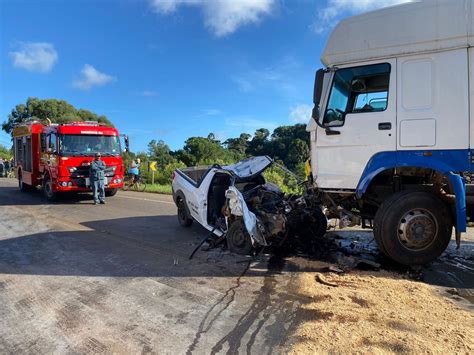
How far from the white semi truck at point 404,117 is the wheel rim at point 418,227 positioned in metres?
0.01

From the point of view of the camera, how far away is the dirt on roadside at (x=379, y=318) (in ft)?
10.1

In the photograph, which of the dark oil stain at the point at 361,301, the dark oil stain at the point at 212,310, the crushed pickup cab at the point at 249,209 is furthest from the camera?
the crushed pickup cab at the point at 249,209

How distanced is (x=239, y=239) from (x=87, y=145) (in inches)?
361

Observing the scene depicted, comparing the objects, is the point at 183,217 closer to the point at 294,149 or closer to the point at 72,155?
the point at 72,155

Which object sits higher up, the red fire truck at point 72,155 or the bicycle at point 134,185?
the red fire truck at point 72,155

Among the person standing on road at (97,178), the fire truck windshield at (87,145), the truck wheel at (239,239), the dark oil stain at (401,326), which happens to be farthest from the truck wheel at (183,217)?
the fire truck windshield at (87,145)

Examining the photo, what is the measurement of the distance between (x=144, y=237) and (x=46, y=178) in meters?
8.32

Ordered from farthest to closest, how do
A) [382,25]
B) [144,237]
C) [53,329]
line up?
[144,237] < [382,25] < [53,329]

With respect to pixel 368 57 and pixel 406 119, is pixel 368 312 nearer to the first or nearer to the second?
pixel 406 119

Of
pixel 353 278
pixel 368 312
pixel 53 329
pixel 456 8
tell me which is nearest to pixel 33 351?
pixel 53 329

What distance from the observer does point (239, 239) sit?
5.98m

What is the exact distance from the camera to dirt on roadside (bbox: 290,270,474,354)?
10.1 feet

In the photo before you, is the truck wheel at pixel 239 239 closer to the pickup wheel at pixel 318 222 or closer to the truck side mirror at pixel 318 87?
the pickup wheel at pixel 318 222

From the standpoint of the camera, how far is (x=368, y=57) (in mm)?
5258
